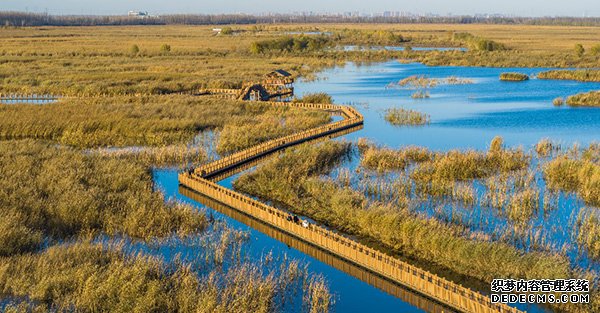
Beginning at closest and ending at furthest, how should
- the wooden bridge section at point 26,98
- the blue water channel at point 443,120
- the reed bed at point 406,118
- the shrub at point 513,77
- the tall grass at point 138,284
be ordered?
the tall grass at point 138,284
the blue water channel at point 443,120
the reed bed at point 406,118
the wooden bridge section at point 26,98
the shrub at point 513,77

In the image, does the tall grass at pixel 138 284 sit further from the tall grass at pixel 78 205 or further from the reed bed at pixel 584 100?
the reed bed at pixel 584 100

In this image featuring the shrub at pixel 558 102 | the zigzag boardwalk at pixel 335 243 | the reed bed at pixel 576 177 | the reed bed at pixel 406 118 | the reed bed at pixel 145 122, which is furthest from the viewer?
the shrub at pixel 558 102

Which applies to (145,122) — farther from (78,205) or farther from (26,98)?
(26,98)

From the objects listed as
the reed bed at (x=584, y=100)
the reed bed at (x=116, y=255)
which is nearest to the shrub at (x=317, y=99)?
the reed bed at (x=584, y=100)

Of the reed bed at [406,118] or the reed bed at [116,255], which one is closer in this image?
the reed bed at [116,255]

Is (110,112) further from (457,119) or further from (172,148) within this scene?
(457,119)

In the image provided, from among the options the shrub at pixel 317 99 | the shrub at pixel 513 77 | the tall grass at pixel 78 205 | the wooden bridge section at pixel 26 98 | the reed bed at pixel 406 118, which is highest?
the shrub at pixel 513 77

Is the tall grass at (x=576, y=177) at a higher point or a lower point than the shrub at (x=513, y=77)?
lower
